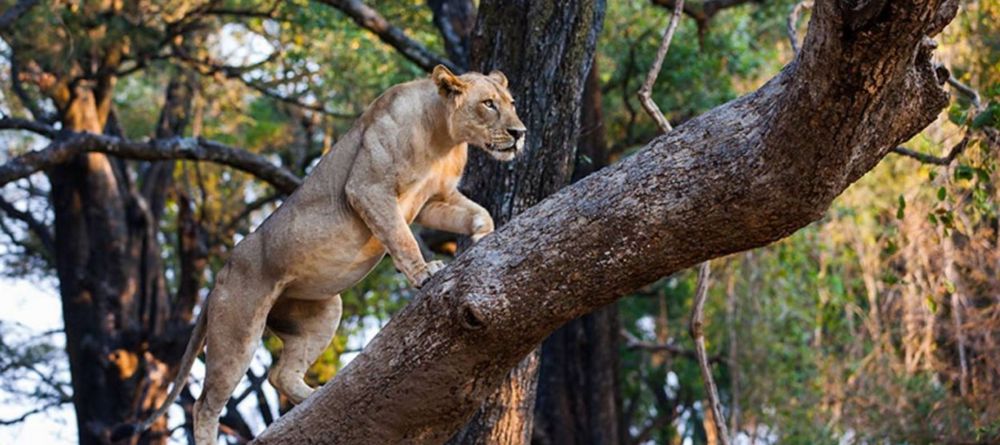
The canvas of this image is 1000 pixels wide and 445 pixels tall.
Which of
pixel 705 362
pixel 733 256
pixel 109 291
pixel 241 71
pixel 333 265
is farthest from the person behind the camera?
pixel 733 256

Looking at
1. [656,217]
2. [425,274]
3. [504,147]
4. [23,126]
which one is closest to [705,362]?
[504,147]

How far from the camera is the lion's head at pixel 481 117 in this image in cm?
521

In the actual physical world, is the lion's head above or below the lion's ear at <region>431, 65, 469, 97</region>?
below

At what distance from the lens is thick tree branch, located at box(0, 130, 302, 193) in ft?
33.3

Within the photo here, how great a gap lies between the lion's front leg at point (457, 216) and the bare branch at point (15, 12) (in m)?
6.36

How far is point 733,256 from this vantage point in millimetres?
14922

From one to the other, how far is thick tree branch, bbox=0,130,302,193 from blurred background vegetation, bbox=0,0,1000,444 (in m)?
0.84

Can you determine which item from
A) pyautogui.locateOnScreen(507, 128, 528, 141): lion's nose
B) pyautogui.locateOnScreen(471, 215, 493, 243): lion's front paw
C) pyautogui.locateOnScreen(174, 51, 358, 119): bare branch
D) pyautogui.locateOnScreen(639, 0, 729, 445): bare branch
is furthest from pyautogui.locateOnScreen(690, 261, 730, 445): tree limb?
pyautogui.locateOnScreen(174, 51, 358, 119): bare branch

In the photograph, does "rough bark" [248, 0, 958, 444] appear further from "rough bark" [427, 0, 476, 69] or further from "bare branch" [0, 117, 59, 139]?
"bare branch" [0, 117, 59, 139]

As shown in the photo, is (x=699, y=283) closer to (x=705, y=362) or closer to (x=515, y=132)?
(x=705, y=362)

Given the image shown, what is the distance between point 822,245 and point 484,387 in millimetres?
10252

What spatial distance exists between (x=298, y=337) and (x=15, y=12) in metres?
6.27

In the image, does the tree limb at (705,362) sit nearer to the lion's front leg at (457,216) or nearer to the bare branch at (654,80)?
the bare branch at (654,80)

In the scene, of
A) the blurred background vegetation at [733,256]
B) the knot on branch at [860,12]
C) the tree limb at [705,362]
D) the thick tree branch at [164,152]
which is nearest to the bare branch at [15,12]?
the blurred background vegetation at [733,256]
